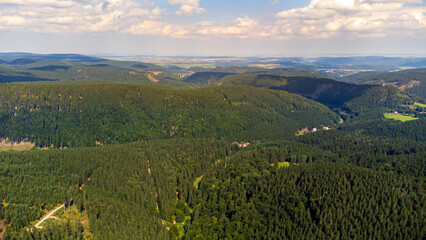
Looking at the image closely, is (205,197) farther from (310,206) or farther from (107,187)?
(107,187)

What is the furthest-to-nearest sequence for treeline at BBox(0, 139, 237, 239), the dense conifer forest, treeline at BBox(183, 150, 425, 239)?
treeline at BBox(0, 139, 237, 239) → treeline at BBox(183, 150, 425, 239) → the dense conifer forest

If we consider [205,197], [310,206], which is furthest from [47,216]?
[310,206]

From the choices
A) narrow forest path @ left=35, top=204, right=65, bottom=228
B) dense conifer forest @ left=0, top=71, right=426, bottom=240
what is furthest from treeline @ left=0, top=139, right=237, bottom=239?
narrow forest path @ left=35, top=204, right=65, bottom=228

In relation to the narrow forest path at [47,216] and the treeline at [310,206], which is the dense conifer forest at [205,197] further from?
the narrow forest path at [47,216]

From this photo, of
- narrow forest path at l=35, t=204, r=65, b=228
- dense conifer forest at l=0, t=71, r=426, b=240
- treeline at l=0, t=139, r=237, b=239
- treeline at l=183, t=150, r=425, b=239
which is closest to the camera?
dense conifer forest at l=0, t=71, r=426, b=240

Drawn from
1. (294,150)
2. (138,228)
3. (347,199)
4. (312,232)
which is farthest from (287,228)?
(294,150)

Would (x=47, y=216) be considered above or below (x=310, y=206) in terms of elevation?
below

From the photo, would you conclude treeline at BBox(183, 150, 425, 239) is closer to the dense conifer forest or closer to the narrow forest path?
the dense conifer forest

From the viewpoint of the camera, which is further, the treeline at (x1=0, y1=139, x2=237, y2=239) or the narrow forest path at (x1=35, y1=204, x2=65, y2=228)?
the treeline at (x1=0, y1=139, x2=237, y2=239)

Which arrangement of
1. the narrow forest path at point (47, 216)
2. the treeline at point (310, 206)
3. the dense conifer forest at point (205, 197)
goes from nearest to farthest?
the dense conifer forest at point (205, 197) < the treeline at point (310, 206) < the narrow forest path at point (47, 216)

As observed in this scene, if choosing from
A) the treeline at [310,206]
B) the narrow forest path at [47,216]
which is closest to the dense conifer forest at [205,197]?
the treeline at [310,206]

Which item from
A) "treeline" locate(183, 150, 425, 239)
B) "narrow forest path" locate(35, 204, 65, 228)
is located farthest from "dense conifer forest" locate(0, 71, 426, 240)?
"narrow forest path" locate(35, 204, 65, 228)
